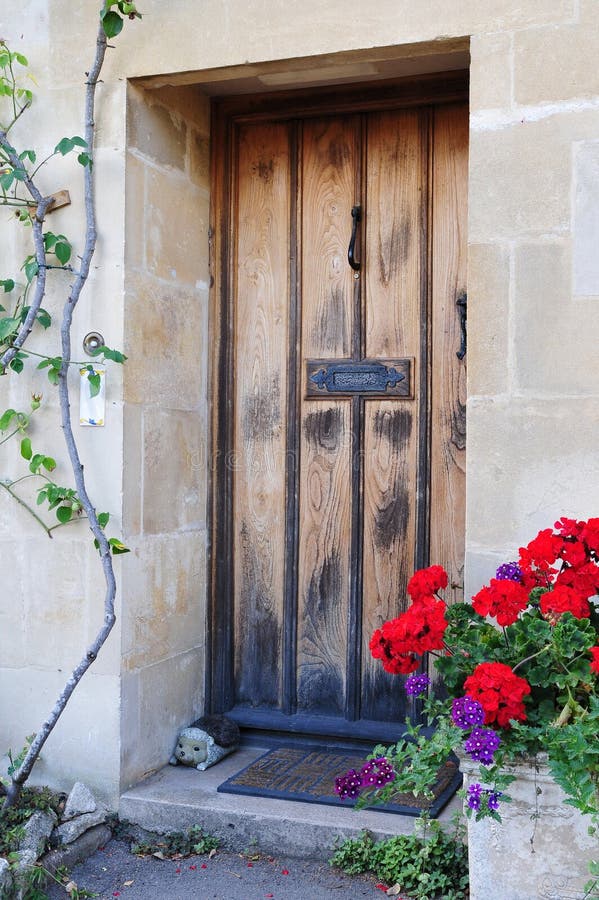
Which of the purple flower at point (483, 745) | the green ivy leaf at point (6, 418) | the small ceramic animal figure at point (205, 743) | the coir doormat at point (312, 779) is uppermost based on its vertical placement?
the green ivy leaf at point (6, 418)


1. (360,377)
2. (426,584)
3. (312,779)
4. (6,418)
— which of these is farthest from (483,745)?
(6,418)

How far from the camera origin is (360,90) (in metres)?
3.54

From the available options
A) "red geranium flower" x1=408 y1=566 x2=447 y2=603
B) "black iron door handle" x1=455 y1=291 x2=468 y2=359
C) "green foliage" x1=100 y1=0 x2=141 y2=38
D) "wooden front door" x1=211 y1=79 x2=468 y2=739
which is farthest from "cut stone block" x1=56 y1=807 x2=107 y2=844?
"green foliage" x1=100 y1=0 x2=141 y2=38

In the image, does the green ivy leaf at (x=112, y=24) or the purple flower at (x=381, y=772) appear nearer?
the purple flower at (x=381, y=772)

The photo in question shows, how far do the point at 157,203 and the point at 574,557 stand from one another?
6.22ft

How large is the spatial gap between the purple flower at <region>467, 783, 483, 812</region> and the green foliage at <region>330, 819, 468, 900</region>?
535mm

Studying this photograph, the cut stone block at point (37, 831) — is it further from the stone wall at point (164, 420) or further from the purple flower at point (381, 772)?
the purple flower at point (381, 772)

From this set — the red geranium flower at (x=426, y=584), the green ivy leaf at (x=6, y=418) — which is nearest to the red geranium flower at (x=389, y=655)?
the red geranium flower at (x=426, y=584)

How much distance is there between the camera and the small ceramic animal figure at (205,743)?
3488 mm

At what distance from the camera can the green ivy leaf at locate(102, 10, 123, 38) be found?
10.2 ft

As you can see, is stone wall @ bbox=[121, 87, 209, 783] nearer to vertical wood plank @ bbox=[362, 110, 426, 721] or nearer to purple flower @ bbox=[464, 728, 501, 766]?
vertical wood plank @ bbox=[362, 110, 426, 721]

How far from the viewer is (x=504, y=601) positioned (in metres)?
2.33

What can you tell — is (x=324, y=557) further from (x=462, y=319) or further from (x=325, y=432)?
(x=462, y=319)

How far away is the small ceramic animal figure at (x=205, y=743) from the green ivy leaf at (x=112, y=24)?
2352mm
